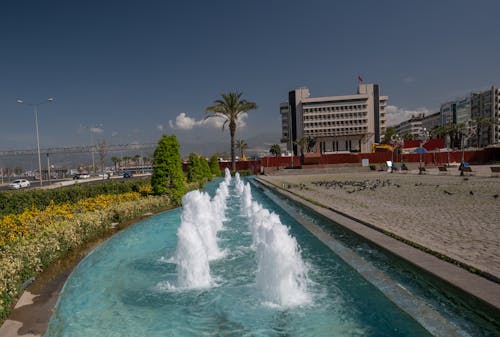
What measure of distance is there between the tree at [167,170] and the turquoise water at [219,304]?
30.9 ft

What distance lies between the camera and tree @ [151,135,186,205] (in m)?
→ 17.9

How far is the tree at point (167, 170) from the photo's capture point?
17.9 meters

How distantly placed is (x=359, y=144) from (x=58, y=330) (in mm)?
107805

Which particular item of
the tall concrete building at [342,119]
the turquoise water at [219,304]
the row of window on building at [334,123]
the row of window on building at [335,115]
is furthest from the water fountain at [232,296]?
the row of window on building at [335,115]

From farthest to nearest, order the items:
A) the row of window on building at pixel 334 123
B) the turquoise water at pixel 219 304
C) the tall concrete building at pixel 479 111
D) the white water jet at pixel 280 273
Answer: the row of window on building at pixel 334 123, the tall concrete building at pixel 479 111, the white water jet at pixel 280 273, the turquoise water at pixel 219 304

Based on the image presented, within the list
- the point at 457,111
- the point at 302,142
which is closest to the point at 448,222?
the point at 302,142

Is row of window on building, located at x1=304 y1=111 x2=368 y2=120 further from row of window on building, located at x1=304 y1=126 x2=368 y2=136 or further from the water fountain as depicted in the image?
the water fountain

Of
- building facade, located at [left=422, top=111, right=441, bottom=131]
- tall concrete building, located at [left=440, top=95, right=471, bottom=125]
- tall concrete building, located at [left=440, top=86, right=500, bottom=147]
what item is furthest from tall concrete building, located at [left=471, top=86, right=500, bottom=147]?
building facade, located at [left=422, top=111, right=441, bottom=131]

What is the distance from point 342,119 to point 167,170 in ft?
326

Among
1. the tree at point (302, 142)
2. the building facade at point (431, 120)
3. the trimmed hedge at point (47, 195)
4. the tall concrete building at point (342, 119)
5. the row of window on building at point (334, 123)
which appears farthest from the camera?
the building facade at point (431, 120)

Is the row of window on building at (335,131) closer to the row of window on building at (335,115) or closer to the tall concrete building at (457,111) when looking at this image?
the row of window on building at (335,115)

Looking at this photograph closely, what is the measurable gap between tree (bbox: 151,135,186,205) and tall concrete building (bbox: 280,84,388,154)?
8997 cm

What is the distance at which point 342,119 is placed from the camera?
10944cm

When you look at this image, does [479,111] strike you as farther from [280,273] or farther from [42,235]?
[42,235]
